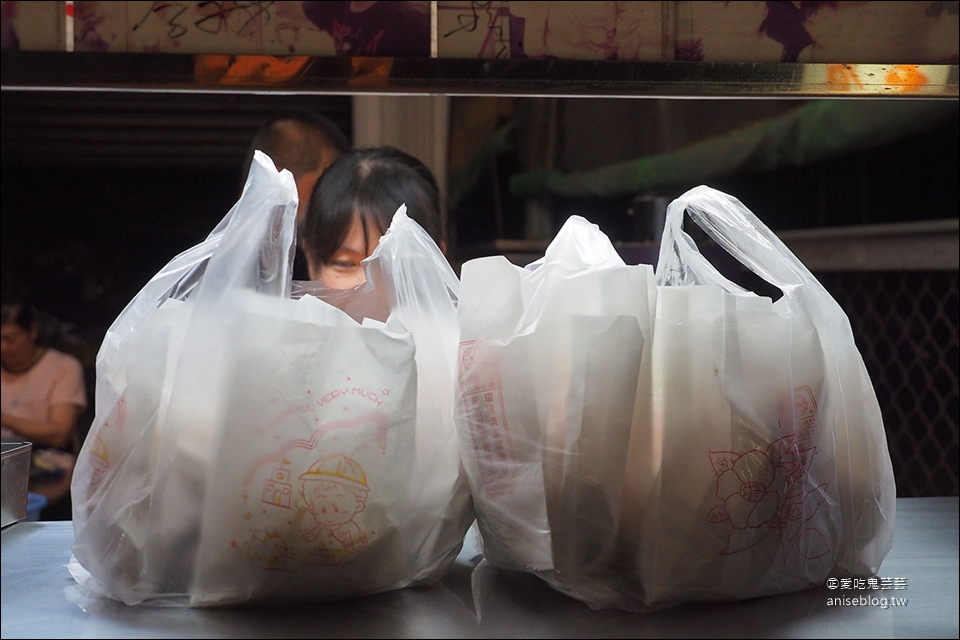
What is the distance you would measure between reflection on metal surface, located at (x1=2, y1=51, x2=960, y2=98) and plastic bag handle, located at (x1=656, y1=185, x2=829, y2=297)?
11 centimetres

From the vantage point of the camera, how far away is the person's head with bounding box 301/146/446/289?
133 centimetres

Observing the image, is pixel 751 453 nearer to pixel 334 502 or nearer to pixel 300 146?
pixel 334 502

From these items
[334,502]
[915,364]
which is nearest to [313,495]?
[334,502]

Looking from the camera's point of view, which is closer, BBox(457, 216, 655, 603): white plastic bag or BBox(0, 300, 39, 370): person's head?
BBox(457, 216, 655, 603): white plastic bag

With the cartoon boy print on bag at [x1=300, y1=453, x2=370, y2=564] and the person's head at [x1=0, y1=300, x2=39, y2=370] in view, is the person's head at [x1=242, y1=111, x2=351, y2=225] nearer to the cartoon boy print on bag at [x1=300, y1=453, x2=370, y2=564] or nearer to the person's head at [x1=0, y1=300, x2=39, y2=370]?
the person's head at [x1=0, y1=300, x2=39, y2=370]

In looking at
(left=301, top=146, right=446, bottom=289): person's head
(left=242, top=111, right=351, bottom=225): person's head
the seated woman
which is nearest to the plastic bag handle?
(left=301, top=146, right=446, bottom=289): person's head

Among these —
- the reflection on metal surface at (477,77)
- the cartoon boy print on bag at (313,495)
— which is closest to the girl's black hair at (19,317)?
the reflection on metal surface at (477,77)

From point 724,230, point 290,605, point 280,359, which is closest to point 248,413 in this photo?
point 280,359

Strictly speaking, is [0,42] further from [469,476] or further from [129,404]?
[469,476]

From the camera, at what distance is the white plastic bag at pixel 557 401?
674mm

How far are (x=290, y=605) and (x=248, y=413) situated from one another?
17 centimetres

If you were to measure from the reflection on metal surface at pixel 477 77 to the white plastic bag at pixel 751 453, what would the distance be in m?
0.20

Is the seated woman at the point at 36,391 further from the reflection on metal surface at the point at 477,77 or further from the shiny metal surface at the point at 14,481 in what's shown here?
the reflection on metal surface at the point at 477,77

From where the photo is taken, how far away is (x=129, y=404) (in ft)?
2.26
